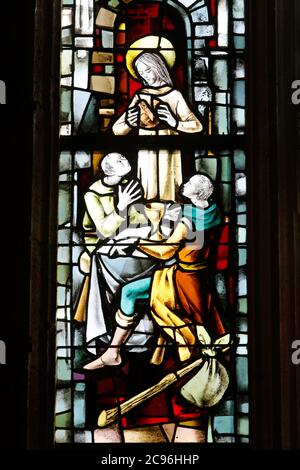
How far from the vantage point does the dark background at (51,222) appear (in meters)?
6.85

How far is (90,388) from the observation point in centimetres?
796

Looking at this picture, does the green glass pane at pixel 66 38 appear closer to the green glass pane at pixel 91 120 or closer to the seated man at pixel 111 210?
the green glass pane at pixel 91 120

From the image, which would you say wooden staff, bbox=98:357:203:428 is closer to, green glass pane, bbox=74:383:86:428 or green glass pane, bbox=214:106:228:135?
green glass pane, bbox=74:383:86:428

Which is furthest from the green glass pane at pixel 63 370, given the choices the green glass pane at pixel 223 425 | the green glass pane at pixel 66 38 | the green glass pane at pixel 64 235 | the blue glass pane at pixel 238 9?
the blue glass pane at pixel 238 9

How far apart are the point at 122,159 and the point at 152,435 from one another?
4.75 ft

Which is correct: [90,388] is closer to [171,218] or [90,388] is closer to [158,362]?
[158,362]

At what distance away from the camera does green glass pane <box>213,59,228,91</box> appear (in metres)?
8.47

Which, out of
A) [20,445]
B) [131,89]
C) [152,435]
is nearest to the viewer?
[20,445]

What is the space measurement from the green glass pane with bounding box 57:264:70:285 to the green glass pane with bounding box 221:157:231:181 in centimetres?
92

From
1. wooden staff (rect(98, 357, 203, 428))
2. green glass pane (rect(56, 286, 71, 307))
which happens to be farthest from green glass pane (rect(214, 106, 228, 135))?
wooden staff (rect(98, 357, 203, 428))

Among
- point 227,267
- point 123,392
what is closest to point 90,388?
point 123,392

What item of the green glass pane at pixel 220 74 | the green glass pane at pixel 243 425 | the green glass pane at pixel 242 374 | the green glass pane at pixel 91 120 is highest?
the green glass pane at pixel 220 74

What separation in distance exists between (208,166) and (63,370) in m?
1.29

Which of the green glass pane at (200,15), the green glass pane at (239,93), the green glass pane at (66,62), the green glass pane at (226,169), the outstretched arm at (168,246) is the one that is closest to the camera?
the outstretched arm at (168,246)
